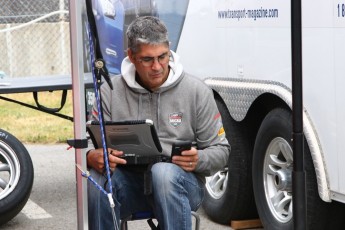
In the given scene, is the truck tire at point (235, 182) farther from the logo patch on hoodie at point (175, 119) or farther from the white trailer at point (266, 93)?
the logo patch on hoodie at point (175, 119)

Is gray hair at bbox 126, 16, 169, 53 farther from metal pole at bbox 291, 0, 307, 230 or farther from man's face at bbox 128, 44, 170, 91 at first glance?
metal pole at bbox 291, 0, 307, 230

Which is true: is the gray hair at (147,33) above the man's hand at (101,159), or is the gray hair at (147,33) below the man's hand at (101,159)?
above

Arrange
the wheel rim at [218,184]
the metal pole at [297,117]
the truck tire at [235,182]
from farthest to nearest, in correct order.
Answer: the wheel rim at [218,184] < the truck tire at [235,182] < the metal pole at [297,117]

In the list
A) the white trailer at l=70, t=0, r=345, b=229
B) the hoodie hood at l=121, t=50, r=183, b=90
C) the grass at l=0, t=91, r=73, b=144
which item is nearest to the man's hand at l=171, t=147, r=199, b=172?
the hoodie hood at l=121, t=50, r=183, b=90

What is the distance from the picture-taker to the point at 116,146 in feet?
14.6

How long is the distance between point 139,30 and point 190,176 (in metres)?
0.71

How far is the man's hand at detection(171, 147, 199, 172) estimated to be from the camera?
4.39m

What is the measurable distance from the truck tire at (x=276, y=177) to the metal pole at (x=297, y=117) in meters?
1.78

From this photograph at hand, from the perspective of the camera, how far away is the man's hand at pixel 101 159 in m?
4.38

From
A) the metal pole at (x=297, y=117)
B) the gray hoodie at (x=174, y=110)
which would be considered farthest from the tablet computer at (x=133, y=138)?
the metal pole at (x=297, y=117)

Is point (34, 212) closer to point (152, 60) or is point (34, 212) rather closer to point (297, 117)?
point (152, 60)

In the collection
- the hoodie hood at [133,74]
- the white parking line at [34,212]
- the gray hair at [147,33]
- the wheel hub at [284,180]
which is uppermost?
the gray hair at [147,33]

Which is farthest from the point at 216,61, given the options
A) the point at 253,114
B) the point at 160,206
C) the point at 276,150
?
the point at 160,206

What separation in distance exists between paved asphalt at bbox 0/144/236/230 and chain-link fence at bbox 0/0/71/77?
10.9ft
